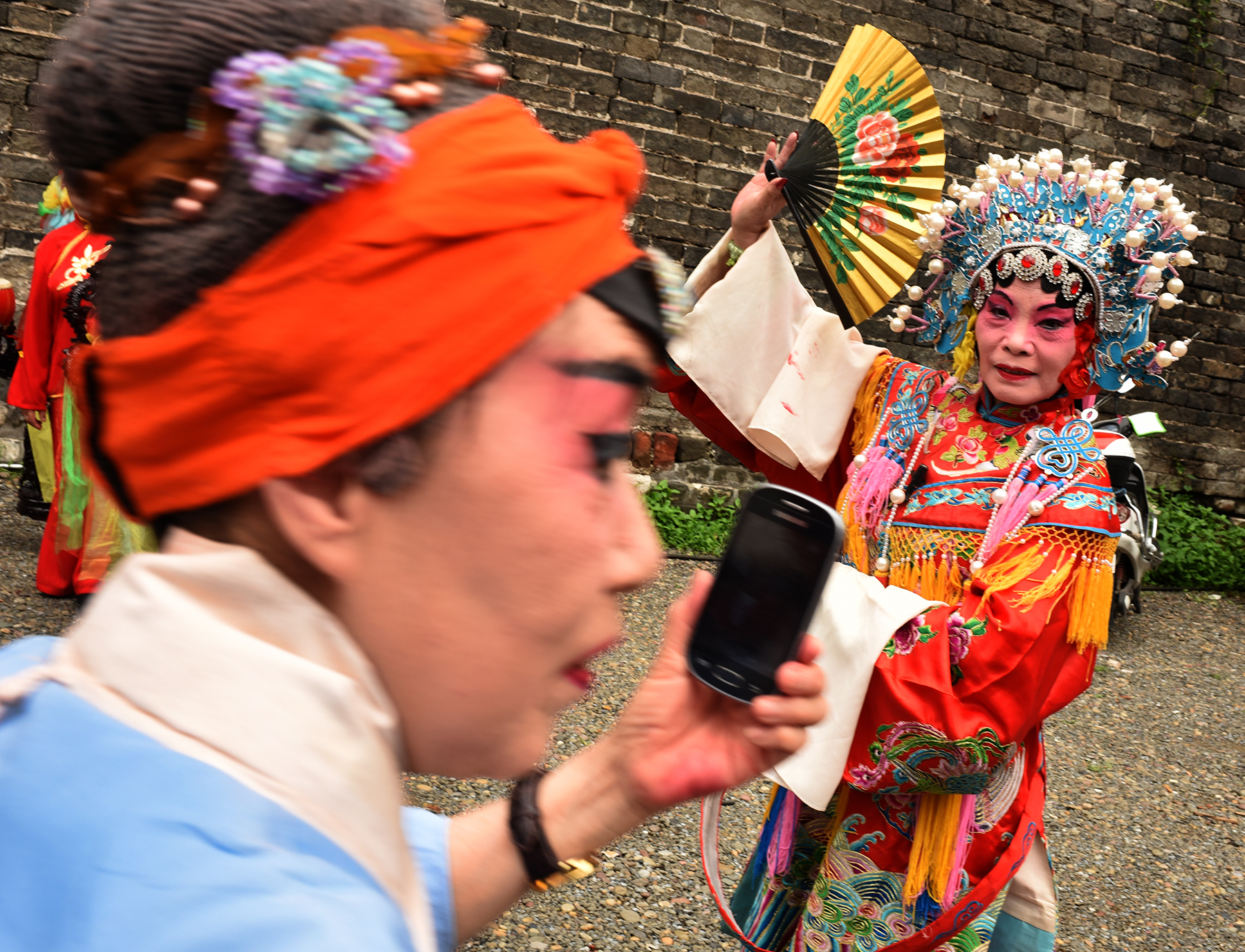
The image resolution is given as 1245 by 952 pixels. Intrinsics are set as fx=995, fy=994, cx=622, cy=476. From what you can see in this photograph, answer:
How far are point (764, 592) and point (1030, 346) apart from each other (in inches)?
59.1

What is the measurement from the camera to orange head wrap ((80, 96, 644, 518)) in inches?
24.4

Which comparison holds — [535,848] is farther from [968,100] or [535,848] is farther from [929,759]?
[968,100]

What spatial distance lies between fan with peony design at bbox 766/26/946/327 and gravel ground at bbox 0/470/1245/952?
2.06 metres

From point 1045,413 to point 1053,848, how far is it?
2.55m

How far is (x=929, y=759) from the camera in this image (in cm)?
197

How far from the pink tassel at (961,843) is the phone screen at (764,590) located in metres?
1.28

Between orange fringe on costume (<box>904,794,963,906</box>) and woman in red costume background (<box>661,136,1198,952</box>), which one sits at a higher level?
woman in red costume background (<box>661,136,1198,952</box>)

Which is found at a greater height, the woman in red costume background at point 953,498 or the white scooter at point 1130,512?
the woman in red costume background at point 953,498

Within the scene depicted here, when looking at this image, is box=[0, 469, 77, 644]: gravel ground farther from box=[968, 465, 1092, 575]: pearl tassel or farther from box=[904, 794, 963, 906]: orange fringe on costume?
box=[968, 465, 1092, 575]: pearl tassel

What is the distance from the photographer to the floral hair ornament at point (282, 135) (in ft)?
2.02

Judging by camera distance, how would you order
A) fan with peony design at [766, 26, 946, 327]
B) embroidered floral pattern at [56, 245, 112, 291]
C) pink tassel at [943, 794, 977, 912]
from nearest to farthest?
pink tassel at [943, 794, 977, 912] → fan with peony design at [766, 26, 946, 327] → embroidered floral pattern at [56, 245, 112, 291]

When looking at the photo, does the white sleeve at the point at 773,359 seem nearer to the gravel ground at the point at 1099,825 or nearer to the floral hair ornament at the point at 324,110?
the gravel ground at the point at 1099,825

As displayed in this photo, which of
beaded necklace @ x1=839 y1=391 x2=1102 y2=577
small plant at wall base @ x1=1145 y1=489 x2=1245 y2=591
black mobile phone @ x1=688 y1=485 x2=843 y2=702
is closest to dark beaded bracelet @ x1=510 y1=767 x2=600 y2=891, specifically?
black mobile phone @ x1=688 y1=485 x2=843 y2=702

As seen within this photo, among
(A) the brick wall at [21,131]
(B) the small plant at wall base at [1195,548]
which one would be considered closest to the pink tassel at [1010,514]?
(A) the brick wall at [21,131]
